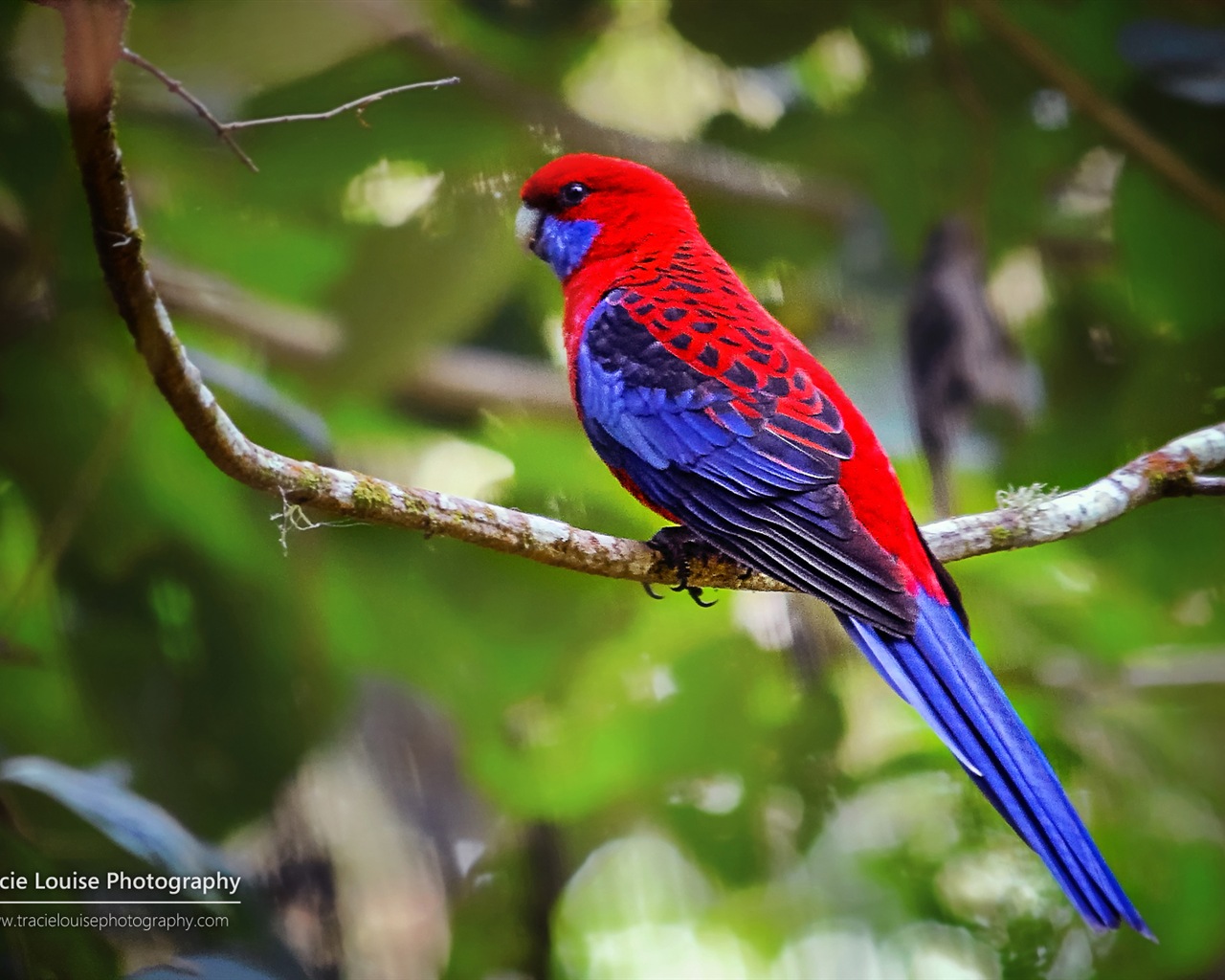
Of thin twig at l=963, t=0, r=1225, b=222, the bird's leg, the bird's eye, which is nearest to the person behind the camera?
the bird's leg

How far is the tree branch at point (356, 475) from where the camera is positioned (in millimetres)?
964

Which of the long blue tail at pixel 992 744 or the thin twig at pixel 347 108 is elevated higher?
the thin twig at pixel 347 108

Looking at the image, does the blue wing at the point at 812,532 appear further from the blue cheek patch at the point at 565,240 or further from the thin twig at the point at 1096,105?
the thin twig at the point at 1096,105

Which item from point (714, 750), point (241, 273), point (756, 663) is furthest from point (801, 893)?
point (241, 273)

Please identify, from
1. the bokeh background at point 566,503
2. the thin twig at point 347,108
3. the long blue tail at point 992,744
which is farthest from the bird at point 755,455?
the thin twig at point 347,108

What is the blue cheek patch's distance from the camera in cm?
177

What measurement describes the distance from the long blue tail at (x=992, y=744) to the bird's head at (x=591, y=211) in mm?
782

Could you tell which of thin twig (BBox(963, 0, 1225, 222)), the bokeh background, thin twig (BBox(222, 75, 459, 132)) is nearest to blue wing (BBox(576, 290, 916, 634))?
the bokeh background

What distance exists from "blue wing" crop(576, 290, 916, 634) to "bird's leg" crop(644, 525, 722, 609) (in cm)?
5

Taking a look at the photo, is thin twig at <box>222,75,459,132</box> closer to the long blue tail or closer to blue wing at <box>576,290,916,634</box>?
blue wing at <box>576,290,916,634</box>

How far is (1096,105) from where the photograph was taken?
6.68 ft

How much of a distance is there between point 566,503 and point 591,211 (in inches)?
18.9

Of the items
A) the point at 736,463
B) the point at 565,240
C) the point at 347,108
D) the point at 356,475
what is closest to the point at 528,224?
the point at 565,240

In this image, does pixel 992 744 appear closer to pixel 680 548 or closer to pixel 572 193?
pixel 680 548
